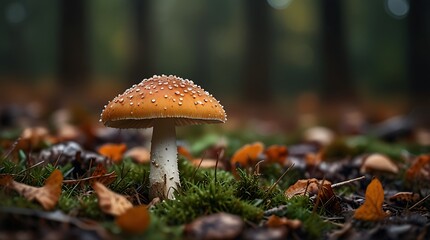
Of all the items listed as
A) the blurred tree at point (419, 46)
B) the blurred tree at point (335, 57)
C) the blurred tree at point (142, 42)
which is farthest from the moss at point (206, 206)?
the blurred tree at point (419, 46)

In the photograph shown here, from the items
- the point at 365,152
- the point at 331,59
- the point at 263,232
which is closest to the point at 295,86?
the point at 331,59

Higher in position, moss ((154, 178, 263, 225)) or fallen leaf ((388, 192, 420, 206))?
moss ((154, 178, 263, 225))

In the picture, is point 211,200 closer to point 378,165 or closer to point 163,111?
point 163,111

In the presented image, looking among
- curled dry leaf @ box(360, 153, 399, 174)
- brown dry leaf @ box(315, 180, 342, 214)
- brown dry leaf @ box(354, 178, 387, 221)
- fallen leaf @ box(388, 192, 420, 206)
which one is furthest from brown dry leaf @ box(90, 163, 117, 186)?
curled dry leaf @ box(360, 153, 399, 174)

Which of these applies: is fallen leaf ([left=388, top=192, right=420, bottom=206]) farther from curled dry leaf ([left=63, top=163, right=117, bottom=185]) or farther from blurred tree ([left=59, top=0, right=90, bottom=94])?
blurred tree ([left=59, top=0, right=90, bottom=94])

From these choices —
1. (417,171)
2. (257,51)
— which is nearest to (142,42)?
(257,51)
